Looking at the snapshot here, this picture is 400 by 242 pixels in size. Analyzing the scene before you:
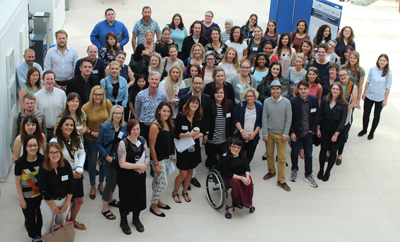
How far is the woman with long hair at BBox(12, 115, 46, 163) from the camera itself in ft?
19.3

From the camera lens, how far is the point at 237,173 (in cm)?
677

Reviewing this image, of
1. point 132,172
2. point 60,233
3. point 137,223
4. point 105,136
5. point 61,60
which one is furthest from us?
point 61,60

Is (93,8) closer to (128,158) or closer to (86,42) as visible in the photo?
(86,42)

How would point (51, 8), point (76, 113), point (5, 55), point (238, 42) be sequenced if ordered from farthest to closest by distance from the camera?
point (51, 8), point (238, 42), point (5, 55), point (76, 113)

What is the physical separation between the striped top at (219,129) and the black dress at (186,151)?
1.35 feet

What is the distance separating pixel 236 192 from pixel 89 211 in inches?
80.6

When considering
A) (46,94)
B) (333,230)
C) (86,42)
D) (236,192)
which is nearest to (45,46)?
(86,42)

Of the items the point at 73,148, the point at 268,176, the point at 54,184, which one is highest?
the point at 73,148

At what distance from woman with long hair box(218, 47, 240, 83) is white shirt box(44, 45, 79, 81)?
258 cm

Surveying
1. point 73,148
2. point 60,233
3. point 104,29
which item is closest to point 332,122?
point 73,148

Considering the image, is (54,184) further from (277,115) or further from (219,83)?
(277,115)

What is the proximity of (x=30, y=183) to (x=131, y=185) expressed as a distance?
1203mm

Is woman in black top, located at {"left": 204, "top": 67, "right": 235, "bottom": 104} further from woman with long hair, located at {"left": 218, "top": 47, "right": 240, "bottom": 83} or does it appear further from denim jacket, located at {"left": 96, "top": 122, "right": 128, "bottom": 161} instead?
denim jacket, located at {"left": 96, "top": 122, "right": 128, "bottom": 161}

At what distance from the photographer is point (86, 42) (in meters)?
13.7
